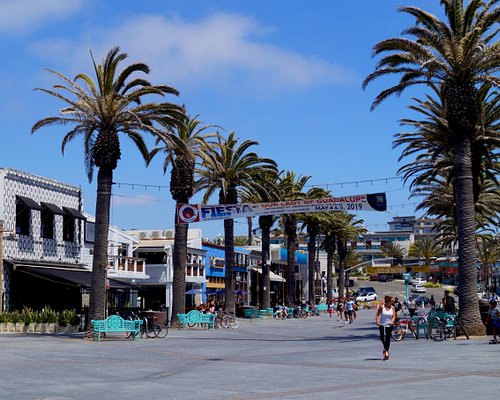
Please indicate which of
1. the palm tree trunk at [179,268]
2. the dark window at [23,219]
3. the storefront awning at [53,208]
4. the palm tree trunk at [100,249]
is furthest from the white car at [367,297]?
the palm tree trunk at [100,249]

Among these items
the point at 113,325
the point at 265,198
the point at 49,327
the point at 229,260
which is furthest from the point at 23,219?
the point at 265,198

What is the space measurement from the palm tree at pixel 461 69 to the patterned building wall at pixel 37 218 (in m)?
19.4

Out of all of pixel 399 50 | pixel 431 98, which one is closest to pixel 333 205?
pixel 431 98

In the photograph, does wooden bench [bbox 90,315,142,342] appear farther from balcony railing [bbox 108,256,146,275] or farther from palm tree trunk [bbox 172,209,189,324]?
balcony railing [bbox 108,256,146,275]

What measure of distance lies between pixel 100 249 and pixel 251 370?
1662 centimetres

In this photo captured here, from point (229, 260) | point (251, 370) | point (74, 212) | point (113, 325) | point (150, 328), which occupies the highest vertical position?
point (74, 212)

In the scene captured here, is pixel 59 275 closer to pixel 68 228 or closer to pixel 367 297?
pixel 68 228

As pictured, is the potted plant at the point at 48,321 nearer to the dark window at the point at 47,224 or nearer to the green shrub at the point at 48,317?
the green shrub at the point at 48,317

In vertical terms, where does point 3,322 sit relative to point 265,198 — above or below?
below

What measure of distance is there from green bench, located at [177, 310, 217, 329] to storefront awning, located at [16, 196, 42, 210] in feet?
31.7

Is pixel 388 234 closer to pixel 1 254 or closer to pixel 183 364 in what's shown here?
pixel 1 254

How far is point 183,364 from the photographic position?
66.8 feet

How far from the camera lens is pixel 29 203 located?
132 ft

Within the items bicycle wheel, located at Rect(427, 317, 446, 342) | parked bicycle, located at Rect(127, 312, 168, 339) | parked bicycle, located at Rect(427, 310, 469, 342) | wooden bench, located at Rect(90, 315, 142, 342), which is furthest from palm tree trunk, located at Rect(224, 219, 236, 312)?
bicycle wheel, located at Rect(427, 317, 446, 342)
